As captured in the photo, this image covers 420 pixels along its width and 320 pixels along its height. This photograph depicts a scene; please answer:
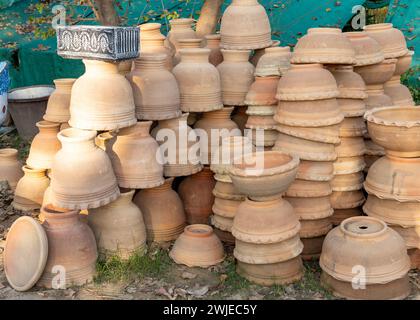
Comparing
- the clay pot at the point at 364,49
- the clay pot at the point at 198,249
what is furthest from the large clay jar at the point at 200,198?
the clay pot at the point at 364,49

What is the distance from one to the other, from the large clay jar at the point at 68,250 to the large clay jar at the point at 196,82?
149 centimetres

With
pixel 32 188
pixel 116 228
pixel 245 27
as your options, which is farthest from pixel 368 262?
pixel 32 188

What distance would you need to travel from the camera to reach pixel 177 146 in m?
5.30

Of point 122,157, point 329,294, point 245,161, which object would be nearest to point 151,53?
point 122,157

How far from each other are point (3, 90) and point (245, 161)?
Answer: 4.19 m

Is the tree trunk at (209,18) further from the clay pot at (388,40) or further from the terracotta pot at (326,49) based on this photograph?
the terracotta pot at (326,49)

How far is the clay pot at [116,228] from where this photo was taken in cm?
495

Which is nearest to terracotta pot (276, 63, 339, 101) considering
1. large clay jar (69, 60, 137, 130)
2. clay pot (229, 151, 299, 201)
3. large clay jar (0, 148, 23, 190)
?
clay pot (229, 151, 299, 201)

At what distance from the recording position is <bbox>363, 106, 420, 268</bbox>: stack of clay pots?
15.2 ft

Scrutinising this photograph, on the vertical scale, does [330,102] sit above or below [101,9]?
below

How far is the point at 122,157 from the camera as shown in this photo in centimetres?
504

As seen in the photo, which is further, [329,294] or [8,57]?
Result: [8,57]

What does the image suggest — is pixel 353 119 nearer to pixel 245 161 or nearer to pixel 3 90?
pixel 245 161

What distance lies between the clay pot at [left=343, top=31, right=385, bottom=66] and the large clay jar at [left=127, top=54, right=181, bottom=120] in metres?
1.66
